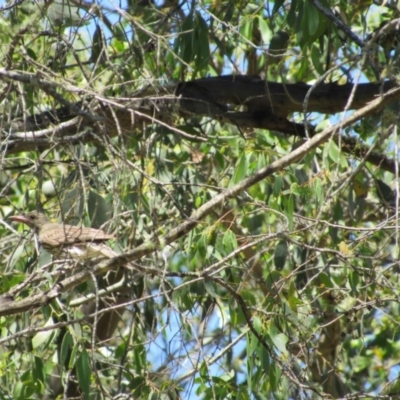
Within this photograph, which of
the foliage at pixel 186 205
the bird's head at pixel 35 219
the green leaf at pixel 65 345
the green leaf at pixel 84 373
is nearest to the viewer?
the foliage at pixel 186 205

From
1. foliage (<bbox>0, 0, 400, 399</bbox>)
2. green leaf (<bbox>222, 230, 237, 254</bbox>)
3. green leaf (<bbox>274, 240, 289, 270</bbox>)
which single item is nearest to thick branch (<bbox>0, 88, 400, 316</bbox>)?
foliage (<bbox>0, 0, 400, 399</bbox>)

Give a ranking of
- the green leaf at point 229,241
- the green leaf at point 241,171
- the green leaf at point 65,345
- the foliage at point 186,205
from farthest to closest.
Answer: the green leaf at point 241,171, the green leaf at point 229,241, the green leaf at point 65,345, the foliage at point 186,205

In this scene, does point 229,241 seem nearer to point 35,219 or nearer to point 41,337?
point 41,337

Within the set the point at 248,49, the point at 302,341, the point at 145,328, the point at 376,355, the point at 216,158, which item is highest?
the point at 248,49

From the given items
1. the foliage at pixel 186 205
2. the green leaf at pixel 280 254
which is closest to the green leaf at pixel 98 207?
the foliage at pixel 186 205

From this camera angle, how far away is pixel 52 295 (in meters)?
4.31

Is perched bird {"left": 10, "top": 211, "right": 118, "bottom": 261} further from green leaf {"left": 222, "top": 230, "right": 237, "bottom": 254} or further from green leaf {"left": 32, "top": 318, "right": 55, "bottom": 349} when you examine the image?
green leaf {"left": 222, "top": 230, "right": 237, "bottom": 254}

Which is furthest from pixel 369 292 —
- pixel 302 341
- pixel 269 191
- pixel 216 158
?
pixel 302 341

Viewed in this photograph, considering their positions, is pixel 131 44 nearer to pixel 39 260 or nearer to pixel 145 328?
pixel 39 260

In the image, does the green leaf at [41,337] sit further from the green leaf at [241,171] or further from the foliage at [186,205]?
the green leaf at [241,171]

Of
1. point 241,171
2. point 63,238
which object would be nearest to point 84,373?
point 63,238

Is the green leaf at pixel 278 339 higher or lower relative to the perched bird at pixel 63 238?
lower

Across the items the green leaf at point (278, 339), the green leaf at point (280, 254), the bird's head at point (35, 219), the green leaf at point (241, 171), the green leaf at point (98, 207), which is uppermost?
the bird's head at point (35, 219)

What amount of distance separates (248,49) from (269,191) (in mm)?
1661
